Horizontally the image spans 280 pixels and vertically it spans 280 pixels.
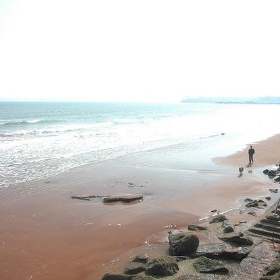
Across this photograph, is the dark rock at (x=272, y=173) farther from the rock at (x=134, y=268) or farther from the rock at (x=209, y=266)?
the rock at (x=134, y=268)

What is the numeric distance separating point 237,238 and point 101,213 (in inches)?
240

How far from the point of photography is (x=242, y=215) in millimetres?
13695

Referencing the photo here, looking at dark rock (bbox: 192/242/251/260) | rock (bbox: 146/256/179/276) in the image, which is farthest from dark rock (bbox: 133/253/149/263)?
dark rock (bbox: 192/242/251/260)

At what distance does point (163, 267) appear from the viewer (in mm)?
8664

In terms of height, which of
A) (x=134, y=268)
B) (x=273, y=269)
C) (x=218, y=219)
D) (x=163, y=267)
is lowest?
(x=218, y=219)

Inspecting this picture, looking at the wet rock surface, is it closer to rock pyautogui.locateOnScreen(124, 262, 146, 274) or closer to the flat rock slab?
rock pyautogui.locateOnScreen(124, 262, 146, 274)

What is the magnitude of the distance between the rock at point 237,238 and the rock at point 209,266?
1.63 metres

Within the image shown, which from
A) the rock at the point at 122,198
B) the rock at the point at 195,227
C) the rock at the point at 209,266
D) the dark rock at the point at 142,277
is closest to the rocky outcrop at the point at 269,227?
the rock at the point at 195,227

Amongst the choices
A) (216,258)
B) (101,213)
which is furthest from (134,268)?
(101,213)

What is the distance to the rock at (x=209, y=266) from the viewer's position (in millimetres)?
8727

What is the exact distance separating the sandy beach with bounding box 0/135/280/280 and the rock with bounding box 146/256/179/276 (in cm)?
122

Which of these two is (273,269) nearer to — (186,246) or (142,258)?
(186,246)

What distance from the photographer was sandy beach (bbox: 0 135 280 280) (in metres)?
10.2

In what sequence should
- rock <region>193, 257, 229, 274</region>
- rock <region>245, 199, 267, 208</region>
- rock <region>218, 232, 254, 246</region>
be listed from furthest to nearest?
rock <region>245, 199, 267, 208</region> → rock <region>218, 232, 254, 246</region> → rock <region>193, 257, 229, 274</region>
